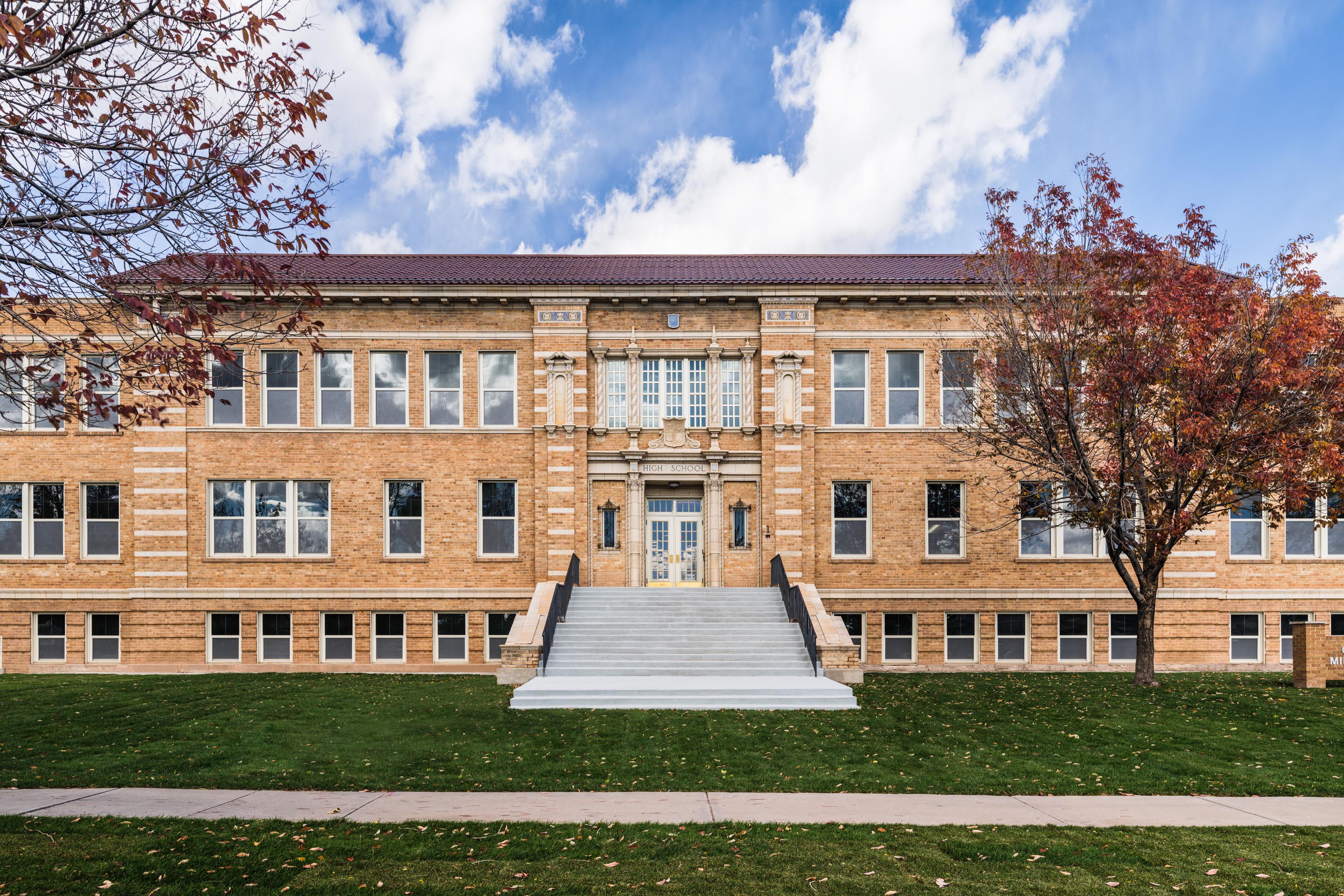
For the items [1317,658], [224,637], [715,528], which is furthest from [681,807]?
[224,637]

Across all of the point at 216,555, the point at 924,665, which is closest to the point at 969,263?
the point at 924,665

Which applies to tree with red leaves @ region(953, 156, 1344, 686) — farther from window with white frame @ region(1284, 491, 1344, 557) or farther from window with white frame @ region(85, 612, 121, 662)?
window with white frame @ region(85, 612, 121, 662)

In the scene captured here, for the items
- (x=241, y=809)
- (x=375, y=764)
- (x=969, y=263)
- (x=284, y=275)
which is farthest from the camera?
(x=284, y=275)

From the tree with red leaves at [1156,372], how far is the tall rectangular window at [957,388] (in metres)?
1.23

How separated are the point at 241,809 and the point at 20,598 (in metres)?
16.6

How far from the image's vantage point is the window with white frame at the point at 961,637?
2056 centimetres

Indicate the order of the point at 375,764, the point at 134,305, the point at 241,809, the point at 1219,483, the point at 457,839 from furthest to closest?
the point at 1219,483 → the point at 375,764 → the point at 241,809 → the point at 457,839 → the point at 134,305

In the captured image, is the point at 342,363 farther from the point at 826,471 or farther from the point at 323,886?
the point at 323,886

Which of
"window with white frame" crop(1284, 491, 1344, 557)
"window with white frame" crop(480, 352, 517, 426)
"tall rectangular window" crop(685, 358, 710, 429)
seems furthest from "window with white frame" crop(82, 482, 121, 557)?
"window with white frame" crop(1284, 491, 1344, 557)

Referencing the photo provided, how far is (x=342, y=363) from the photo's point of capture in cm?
2092

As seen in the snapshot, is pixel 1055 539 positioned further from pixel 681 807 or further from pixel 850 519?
pixel 681 807

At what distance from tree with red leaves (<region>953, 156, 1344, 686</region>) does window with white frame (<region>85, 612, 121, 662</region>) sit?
820 inches

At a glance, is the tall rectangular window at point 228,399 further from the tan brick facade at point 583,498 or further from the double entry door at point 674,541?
the double entry door at point 674,541

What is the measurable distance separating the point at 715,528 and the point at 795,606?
3509 mm
